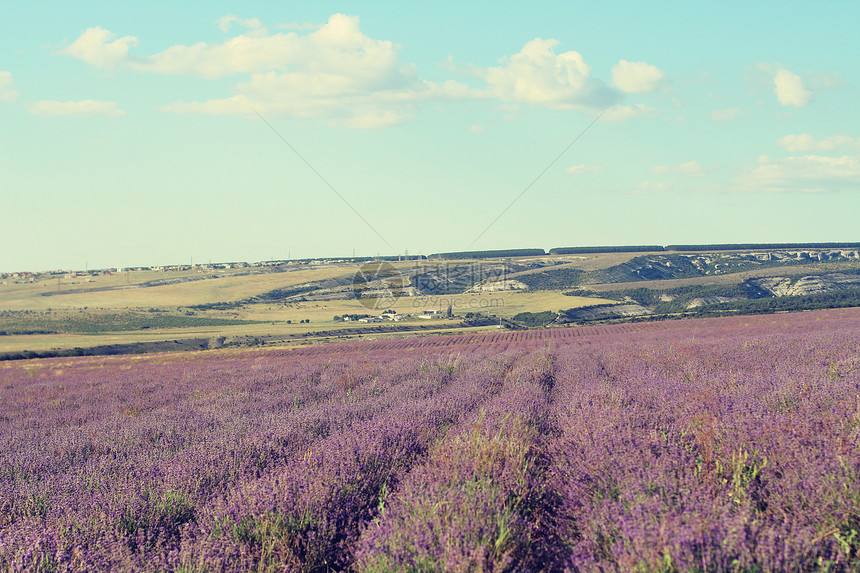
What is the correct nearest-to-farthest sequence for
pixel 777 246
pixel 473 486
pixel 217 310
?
pixel 473 486 → pixel 217 310 → pixel 777 246

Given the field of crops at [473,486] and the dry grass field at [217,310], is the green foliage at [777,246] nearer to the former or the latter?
the dry grass field at [217,310]

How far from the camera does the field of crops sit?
107 inches

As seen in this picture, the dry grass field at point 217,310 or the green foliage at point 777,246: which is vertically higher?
the green foliage at point 777,246

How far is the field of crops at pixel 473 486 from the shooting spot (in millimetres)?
2730

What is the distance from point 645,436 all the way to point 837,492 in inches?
53.4

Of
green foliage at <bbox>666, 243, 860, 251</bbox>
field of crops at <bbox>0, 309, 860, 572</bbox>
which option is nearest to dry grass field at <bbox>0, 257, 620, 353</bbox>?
field of crops at <bbox>0, 309, 860, 572</bbox>

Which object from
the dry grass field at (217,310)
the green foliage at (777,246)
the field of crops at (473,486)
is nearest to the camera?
the field of crops at (473,486)

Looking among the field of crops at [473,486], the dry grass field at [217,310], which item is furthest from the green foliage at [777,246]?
the field of crops at [473,486]

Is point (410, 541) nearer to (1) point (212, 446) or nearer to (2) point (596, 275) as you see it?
(1) point (212, 446)

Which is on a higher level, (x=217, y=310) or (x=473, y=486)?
(x=473, y=486)

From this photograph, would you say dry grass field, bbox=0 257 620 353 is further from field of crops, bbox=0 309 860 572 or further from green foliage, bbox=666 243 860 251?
green foliage, bbox=666 243 860 251

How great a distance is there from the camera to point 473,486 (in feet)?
10.9

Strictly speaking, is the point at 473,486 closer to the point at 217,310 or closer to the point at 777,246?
the point at 217,310

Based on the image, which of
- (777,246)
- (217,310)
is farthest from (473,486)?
(777,246)
